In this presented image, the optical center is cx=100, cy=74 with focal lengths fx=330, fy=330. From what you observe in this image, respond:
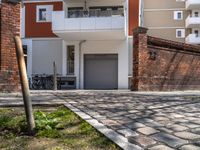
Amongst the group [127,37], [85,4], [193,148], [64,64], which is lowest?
[193,148]

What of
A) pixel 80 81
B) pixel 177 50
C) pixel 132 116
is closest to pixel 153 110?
pixel 132 116

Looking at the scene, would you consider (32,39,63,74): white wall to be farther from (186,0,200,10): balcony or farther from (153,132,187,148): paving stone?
(153,132,187,148): paving stone

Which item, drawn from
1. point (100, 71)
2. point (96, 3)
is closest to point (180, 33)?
point (96, 3)

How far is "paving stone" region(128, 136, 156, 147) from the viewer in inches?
163

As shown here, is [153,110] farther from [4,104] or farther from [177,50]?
[177,50]

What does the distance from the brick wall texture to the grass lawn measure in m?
10.9

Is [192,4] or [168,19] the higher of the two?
[192,4]

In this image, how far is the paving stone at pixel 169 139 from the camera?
4188mm

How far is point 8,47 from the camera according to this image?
411 inches

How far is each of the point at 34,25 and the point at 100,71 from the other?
22.3 ft

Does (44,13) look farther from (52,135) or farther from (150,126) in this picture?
(52,135)

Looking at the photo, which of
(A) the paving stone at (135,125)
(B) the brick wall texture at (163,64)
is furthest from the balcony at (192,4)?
(A) the paving stone at (135,125)

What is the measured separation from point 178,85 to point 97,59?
8.90 metres

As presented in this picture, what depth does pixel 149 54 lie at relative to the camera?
1658cm
